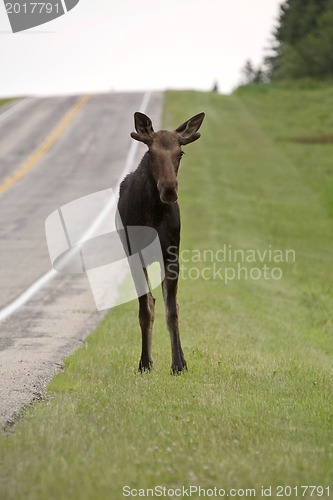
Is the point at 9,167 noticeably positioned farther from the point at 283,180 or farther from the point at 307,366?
the point at 307,366

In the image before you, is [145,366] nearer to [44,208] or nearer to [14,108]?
[44,208]

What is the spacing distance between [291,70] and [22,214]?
45.9 metres

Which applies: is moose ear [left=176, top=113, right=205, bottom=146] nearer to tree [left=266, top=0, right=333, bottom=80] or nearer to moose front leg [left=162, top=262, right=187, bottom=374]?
moose front leg [left=162, top=262, right=187, bottom=374]

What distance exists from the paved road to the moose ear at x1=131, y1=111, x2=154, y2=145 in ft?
9.06

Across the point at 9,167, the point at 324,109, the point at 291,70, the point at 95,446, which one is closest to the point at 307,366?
the point at 95,446

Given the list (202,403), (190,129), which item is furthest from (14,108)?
(202,403)

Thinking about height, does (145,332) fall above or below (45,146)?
above

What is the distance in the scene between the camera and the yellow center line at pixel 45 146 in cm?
3438

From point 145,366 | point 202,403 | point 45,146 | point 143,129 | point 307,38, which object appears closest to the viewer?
point 202,403

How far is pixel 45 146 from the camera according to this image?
42.8 meters

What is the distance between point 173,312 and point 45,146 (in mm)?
34370

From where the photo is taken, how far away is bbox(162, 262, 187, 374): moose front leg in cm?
927

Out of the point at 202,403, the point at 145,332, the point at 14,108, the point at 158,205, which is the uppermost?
the point at 158,205

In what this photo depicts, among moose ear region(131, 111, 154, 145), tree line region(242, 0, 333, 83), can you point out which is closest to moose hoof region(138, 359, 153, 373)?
moose ear region(131, 111, 154, 145)
